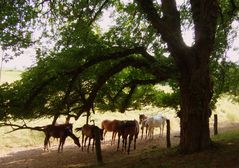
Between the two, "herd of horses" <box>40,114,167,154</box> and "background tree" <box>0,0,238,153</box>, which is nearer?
"background tree" <box>0,0,238,153</box>

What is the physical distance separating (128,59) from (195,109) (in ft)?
9.65

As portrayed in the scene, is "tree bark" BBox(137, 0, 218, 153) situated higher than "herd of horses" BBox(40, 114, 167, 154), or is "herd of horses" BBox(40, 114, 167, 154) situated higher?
"tree bark" BBox(137, 0, 218, 153)

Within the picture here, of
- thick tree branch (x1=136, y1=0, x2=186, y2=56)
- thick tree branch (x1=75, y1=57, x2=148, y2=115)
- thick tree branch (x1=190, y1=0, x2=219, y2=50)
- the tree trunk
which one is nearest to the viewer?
thick tree branch (x1=136, y1=0, x2=186, y2=56)

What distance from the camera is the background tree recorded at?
→ 44.1ft

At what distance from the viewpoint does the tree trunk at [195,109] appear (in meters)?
13.3

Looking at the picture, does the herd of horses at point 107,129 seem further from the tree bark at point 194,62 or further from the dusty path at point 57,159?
the tree bark at point 194,62

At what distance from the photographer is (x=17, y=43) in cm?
1537

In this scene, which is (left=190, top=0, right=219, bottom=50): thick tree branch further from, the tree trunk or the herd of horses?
the herd of horses

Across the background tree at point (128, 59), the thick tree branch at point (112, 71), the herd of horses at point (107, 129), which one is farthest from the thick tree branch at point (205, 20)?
the herd of horses at point (107, 129)

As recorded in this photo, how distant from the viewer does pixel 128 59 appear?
13898mm

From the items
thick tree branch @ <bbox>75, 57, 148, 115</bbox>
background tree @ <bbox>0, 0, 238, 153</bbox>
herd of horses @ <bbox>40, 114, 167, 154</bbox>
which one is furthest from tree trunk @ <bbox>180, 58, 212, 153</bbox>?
herd of horses @ <bbox>40, 114, 167, 154</bbox>

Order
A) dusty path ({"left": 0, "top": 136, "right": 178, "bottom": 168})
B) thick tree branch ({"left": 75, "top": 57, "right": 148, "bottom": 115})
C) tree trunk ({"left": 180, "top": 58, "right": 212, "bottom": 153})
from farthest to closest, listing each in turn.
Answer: dusty path ({"left": 0, "top": 136, "right": 178, "bottom": 168}), thick tree branch ({"left": 75, "top": 57, "right": 148, "bottom": 115}), tree trunk ({"left": 180, "top": 58, "right": 212, "bottom": 153})

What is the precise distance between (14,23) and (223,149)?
8799 millimetres

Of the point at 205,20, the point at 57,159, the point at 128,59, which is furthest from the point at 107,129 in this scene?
the point at 205,20
